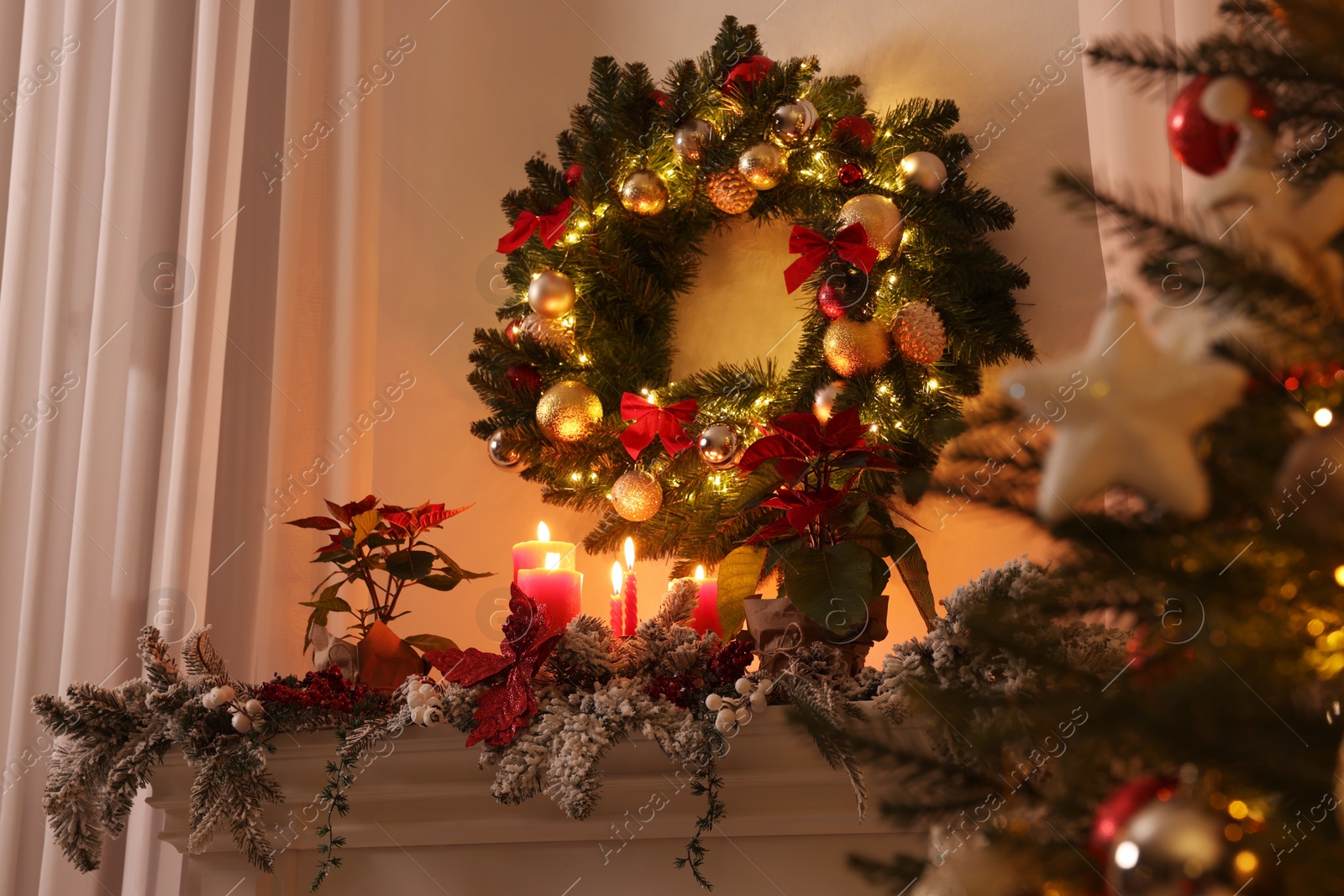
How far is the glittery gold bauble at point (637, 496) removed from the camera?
1.26 m

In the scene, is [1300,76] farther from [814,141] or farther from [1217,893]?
[814,141]

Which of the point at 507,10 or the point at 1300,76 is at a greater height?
the point at 507,10

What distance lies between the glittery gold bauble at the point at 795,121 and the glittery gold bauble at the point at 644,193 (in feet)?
0.57

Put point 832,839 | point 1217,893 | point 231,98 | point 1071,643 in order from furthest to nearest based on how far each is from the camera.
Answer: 1. point 231,98
2. point 832,839
3. point 1071,643
4. point 1217,893

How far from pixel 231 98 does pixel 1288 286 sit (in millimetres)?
1485

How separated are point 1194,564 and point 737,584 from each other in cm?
79

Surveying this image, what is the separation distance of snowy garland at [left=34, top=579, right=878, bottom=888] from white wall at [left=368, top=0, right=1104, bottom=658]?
470 mm

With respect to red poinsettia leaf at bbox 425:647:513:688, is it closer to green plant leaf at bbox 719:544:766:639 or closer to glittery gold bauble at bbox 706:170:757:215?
green plant leaf at bbox 719:544:766:639

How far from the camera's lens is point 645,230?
56.7 inches

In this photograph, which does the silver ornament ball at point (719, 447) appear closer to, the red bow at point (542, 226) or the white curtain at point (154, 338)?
the red bow at point (542, 226)

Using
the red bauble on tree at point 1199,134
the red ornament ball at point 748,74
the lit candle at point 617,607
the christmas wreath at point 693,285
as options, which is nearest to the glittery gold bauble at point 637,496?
the christmas wreath at point 693,285

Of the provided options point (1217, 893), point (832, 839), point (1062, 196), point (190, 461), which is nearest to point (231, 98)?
point (190, 461)

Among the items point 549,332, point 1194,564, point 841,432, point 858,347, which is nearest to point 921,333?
point 858,347

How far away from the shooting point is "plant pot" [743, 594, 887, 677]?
37.1 inches
